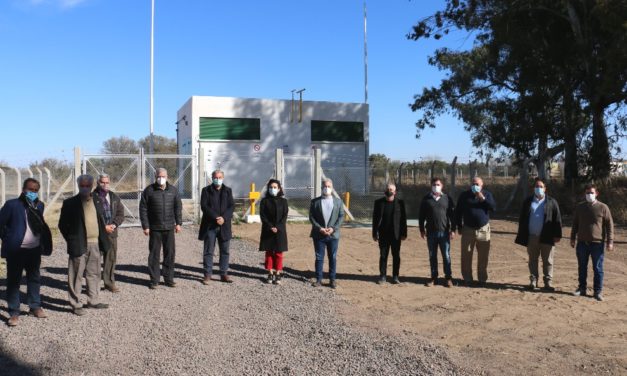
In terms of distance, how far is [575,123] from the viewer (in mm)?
21281

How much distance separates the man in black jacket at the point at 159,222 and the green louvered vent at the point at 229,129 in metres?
20.3

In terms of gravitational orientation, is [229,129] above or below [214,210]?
above

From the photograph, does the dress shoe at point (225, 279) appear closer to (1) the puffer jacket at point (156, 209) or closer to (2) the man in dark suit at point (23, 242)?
(1) the puffer jacket at point (156, 209)

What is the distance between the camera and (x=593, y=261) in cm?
831

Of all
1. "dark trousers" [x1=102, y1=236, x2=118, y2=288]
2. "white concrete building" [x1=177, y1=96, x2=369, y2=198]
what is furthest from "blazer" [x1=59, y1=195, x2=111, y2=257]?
"white concrete building" [x1=177, y1=96, x2=369, y2=198]

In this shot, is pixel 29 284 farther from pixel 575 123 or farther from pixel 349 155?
pixel 349 155

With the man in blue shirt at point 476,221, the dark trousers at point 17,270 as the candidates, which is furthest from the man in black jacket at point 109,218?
the man in blue shirt at point 476,221

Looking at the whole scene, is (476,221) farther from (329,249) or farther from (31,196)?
(31,196)

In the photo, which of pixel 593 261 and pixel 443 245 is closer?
pixel 593 261

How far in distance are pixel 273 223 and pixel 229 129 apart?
827 inches

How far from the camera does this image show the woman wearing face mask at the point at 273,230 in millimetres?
8961

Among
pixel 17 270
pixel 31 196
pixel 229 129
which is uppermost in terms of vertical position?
pixel 229 129

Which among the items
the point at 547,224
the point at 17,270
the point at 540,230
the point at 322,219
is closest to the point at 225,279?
the point at 322,219

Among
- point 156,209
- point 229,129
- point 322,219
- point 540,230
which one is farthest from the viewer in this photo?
point 229,129
